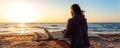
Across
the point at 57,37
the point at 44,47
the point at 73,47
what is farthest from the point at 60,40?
the point at 44,47

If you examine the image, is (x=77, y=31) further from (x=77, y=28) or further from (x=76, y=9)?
(x=76, y=9)

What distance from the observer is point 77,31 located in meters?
6.19

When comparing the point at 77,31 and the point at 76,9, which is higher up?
the point at 76,9

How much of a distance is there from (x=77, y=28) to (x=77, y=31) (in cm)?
7

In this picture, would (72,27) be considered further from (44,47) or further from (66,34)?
(44,47)

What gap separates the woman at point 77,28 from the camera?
611cm

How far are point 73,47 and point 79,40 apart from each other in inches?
8.4

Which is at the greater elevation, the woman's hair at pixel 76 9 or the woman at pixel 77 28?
the woman's hair at pixel 76 9

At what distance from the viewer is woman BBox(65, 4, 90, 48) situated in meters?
6.11

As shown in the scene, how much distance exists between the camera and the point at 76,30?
20.2ft

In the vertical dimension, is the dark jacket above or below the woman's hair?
below

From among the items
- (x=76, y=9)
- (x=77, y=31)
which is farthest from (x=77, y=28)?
(x=76, y=9)

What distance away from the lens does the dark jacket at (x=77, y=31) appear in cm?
611

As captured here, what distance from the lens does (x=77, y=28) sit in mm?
6156
